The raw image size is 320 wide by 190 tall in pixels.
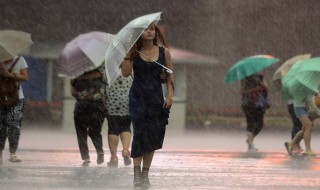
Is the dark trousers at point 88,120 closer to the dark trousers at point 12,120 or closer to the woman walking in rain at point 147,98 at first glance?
the dark trousers at point 12,120

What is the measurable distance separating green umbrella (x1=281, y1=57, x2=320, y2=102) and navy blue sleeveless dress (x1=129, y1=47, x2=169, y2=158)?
18.0 ft

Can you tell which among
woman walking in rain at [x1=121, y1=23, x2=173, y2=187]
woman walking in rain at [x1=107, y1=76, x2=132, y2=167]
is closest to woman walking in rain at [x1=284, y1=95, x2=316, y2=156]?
woman walking in rain at [x1=107, y1=76, x2=132, y2=167]

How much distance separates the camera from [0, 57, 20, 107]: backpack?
40.4 feet

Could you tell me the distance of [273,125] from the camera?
81.9ft

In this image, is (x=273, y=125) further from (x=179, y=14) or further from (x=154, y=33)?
(x=154, y=33)

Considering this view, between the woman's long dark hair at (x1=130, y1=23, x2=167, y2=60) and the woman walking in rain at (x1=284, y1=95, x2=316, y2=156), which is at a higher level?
the woman's long dark hair at (x1=130, y1=23, x2=167, y2=60)

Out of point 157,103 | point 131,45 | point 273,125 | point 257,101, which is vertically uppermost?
point 131,45

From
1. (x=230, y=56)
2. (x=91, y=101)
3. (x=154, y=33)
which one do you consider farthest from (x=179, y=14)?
(x=154, y=33)

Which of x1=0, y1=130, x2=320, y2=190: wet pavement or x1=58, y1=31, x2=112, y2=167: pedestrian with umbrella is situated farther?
x1=58, y1=31, x2=112, y2=167: pedestrian with umbrella

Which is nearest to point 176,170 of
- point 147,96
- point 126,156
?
point 126,156

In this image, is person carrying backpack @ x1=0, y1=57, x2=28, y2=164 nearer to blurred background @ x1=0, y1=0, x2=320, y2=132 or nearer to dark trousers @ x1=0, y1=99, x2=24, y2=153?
dark trousers @ x1=0, y1=99, x2=24, y2=153

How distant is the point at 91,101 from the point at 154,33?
3.28 metres

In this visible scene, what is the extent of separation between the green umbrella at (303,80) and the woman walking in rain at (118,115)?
320 cm

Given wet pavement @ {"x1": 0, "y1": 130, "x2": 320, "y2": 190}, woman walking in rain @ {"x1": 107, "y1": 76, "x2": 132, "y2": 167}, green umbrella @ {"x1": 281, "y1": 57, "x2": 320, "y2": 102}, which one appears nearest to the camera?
wet pavement @ {"x1": 0, "y1": 130, "x2": 320, "y2": 190}
